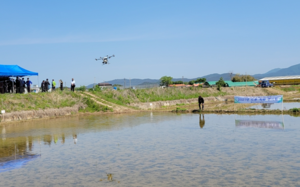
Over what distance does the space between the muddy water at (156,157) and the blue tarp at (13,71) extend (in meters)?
13.6

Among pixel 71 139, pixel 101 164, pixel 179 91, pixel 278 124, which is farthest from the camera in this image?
pixel 179 91

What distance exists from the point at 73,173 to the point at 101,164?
1451 mm

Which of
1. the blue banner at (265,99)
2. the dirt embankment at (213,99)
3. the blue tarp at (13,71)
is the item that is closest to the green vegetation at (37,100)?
the blue tarp at (13,71)

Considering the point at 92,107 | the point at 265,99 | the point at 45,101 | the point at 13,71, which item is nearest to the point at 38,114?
the point at 45,101

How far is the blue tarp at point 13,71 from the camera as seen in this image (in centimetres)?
3427

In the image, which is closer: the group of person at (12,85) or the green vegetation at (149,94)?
the group of person at (12,85)

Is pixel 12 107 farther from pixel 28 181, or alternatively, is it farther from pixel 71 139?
pixel 28 181

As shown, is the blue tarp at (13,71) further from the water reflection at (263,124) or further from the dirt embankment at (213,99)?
the water reflection at (263,124)

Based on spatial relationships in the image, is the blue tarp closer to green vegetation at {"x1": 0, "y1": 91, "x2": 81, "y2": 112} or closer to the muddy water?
green vegetation at {"x1": 0, "y1": 91, "x2": 81, "y2": 112}

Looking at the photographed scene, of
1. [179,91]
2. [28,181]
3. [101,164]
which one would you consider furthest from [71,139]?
[179,91]

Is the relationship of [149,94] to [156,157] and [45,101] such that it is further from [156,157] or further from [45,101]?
[156,157]

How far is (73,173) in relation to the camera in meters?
12.0

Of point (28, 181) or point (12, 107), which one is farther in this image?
point (12, 107)

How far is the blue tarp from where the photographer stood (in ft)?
112
